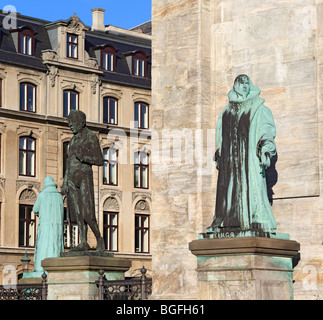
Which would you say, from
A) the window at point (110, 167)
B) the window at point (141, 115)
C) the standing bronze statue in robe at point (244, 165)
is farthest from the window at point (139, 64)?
the standing bronze statue in robe at point (244, 165)

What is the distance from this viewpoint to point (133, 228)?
198 feet

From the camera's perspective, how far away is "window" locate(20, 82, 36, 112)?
55.9m

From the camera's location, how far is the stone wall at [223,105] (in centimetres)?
1652

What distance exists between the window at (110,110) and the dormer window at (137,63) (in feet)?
9.37

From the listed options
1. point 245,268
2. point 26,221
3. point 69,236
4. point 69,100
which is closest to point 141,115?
point 69,100

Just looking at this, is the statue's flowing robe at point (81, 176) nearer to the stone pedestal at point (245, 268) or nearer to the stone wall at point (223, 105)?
the stone wall at point (223, 105)

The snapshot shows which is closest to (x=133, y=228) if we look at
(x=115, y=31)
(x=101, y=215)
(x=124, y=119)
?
(x=101, y=215)

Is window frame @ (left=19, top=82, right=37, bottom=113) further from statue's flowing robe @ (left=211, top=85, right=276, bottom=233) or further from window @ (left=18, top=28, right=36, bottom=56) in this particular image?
statue's flowing robe @ (left=211, top=85, right=276, bottom=233)

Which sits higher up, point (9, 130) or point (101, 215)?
point (9, 130)

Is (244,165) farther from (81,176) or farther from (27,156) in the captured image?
(27,156)

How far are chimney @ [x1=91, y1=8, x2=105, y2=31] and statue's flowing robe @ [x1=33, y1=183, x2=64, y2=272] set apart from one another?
42.8 m

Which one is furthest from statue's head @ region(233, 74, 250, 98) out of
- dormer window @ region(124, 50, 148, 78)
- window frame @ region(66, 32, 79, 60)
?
dormer window @ region(124, 50, 148, 78)

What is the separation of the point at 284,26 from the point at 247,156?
318 centimetres
